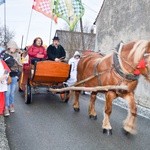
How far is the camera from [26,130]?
250 inches

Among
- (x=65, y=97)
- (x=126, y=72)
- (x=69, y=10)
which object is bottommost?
(x=65, y=97)

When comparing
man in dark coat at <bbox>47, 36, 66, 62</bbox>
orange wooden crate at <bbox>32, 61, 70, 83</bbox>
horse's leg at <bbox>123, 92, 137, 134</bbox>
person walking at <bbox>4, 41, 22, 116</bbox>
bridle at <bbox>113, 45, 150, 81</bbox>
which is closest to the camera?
bridle at <bbox>113, 45, 150, 81</bbox>

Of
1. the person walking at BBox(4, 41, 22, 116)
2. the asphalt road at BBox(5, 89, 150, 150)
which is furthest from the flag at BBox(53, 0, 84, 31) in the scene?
the person walking at BBox(4, 41, 22, 116)

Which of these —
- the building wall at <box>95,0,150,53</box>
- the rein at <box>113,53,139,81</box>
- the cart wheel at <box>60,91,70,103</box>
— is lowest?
the cart wheel at <box>60,91,70,103</box>

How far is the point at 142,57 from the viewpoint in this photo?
582 centimetres

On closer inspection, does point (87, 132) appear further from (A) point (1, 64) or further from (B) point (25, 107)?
(B) point (25, 107)

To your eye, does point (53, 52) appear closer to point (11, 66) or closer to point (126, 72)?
point (11, 66)

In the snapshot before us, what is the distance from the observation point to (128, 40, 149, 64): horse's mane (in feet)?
19.1

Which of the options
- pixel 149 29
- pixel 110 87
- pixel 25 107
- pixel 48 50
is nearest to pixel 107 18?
pixel 149 29

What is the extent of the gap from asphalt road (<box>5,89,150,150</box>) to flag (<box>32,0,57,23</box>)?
5.81 meters

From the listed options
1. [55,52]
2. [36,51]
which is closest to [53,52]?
[55,52]

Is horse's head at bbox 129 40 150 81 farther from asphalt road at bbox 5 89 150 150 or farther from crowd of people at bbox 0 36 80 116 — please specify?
crowd of people at bbox 0 36 80 116

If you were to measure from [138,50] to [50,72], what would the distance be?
3.39 metres

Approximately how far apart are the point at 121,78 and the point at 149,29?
653cm
